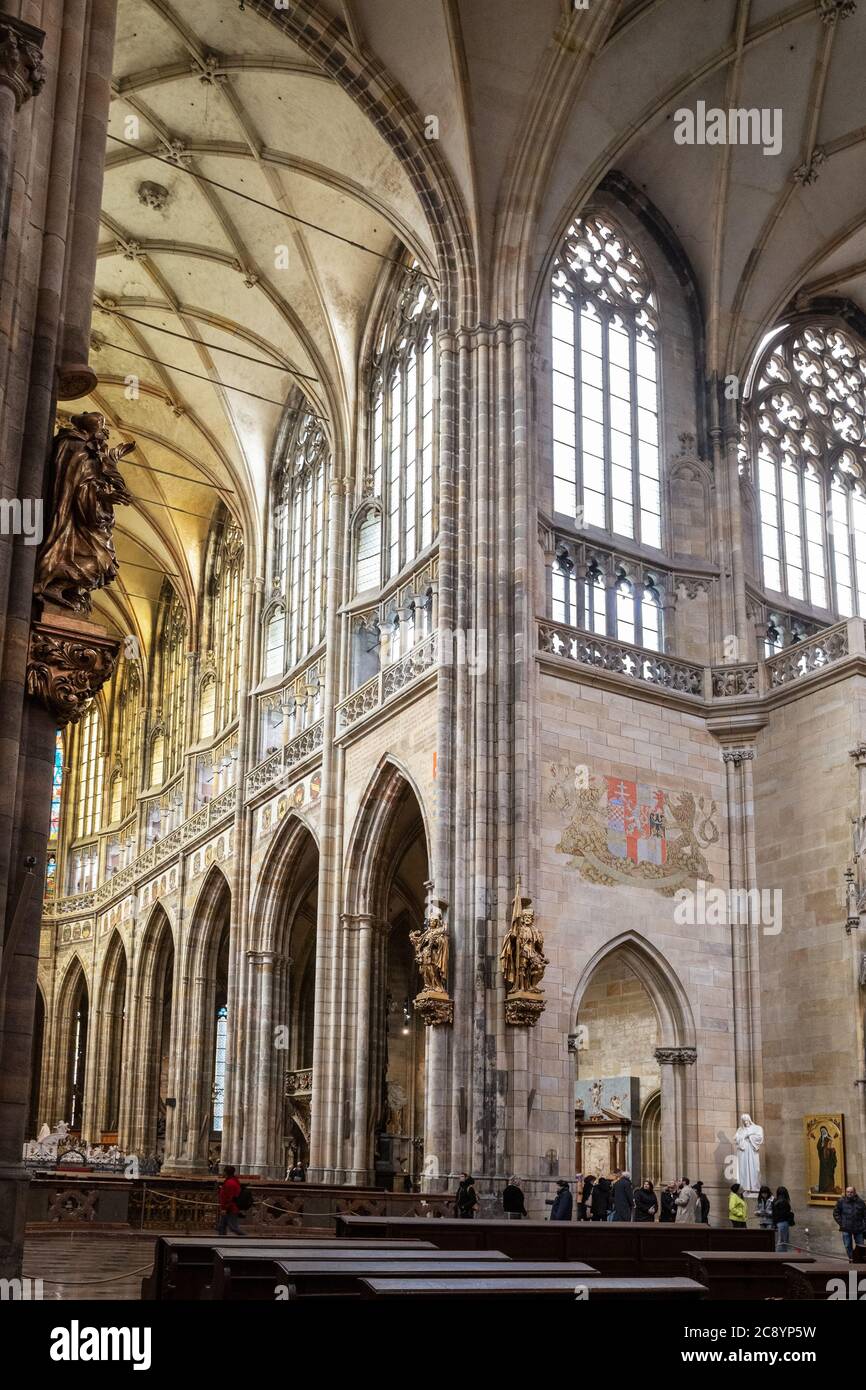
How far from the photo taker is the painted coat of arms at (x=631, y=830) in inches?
798

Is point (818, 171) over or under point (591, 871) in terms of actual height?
over

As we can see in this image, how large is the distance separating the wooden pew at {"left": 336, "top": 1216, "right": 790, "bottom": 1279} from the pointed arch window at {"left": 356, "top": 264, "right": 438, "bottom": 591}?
12873 mm

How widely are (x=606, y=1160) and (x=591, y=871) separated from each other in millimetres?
5657

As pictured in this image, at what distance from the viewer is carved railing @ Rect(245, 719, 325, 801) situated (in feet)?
87.2

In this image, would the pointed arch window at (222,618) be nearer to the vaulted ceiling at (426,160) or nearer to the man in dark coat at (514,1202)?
the vaulted ceiling at (426,160)

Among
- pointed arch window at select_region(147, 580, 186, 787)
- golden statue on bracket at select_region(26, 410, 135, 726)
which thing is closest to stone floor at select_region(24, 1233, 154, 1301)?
golden statue on bracket at select_region(26, 410, 135, 726)

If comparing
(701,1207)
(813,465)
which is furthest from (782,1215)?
(813,465)

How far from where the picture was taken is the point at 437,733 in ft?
67.0

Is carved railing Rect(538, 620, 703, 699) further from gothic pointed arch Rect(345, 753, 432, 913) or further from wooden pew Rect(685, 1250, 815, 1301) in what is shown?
wooden pew Rect(685, 1250, 815, 1301)

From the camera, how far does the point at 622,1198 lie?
1691 centimetres

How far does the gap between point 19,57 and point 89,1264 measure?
9.89 metres
